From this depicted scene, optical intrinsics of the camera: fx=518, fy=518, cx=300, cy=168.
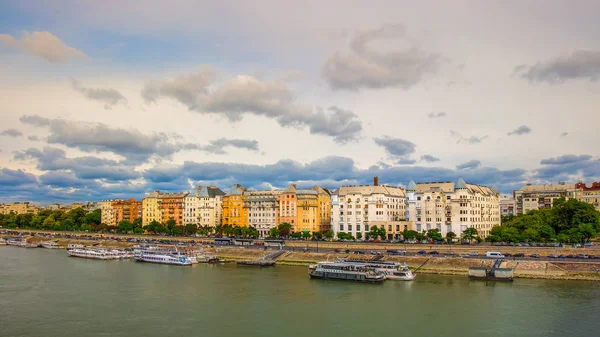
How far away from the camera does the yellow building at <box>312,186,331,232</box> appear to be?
411 ft

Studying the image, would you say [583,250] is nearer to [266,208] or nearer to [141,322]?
[141,322]

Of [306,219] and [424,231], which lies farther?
[306,219]

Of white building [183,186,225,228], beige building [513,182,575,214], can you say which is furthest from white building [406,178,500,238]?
white building [183,186,225,228]

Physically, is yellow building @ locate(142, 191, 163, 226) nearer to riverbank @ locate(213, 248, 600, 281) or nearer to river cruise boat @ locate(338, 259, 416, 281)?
riverbank @ locate(213, 248, 600, 281)

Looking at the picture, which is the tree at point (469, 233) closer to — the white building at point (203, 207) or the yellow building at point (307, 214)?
the yellow building at point (307, 214)

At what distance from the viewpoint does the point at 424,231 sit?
10475cm

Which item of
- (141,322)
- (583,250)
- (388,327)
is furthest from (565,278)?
(141,322)

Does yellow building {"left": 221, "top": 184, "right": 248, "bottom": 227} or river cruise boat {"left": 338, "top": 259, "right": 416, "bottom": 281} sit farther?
yellow building {"left": 221, "top": 184, "right": 248, "bottom": 227}

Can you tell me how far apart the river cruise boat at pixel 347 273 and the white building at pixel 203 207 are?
72183 millimetres

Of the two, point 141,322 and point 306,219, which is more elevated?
point 306,219

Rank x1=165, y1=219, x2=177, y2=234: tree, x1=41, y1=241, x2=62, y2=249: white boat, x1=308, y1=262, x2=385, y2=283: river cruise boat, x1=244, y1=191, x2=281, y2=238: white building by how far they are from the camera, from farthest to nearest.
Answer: x1=165, y1=219, x2=177, y2=234: tree
x1=244, y1=191, x2=281, y2=238: white building
x1=41, y1=241, x2=62, y2=249: white boat
x1=308, y1=262, x2=385, y2=283: river cruise boat

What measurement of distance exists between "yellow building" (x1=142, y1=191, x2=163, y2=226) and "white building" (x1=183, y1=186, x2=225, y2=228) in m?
10.7

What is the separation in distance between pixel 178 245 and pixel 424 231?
51311mm

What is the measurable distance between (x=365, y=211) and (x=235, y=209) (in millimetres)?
37340
